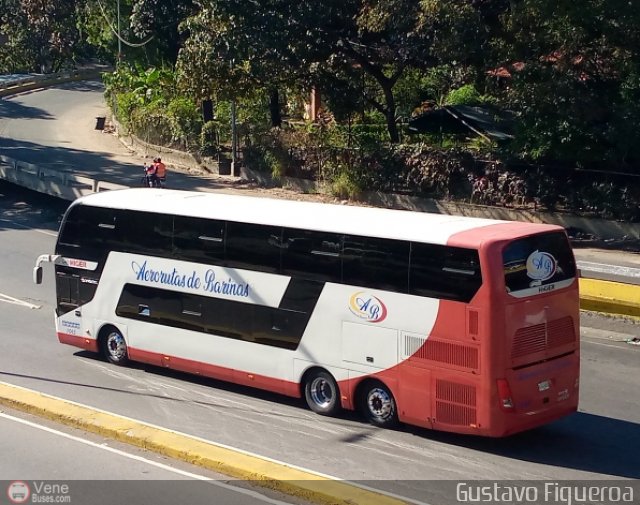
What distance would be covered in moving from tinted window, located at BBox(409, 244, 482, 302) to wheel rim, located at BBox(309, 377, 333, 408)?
2.32 metres

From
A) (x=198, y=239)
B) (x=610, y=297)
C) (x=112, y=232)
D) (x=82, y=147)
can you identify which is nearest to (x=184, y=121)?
(x=82, y=147)

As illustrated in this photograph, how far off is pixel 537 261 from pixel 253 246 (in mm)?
4459

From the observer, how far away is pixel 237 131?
131ft

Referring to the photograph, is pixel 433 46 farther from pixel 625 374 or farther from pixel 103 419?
pixel 103 419

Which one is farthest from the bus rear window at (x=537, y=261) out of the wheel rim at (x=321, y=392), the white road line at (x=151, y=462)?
the white road line at (x=151, y=462)

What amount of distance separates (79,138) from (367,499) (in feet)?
146

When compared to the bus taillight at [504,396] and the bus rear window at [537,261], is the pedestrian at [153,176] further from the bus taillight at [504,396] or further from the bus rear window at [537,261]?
the bus taillight at [504,396]

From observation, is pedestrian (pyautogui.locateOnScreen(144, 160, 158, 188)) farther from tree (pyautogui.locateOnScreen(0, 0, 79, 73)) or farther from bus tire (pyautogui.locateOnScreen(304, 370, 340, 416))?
tree (pyautogui.locateOnScreen(0, 0, 79, 73))

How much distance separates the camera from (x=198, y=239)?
15484 millimetres

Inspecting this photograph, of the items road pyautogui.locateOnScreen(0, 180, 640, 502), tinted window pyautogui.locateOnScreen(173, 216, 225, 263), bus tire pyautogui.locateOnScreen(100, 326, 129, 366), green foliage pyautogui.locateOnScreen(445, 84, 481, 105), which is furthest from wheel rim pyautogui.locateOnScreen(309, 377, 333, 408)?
green foliage pyautogui.locateOnScreen(445, 84, 481, 105)

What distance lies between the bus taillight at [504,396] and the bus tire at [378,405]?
167cm

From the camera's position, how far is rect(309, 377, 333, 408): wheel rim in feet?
46.8

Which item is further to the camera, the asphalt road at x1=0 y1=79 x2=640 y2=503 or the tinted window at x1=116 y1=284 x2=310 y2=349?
the tinted window at x1=116 y1=284 x2=310 y2=349

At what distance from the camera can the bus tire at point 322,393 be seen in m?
14.0
